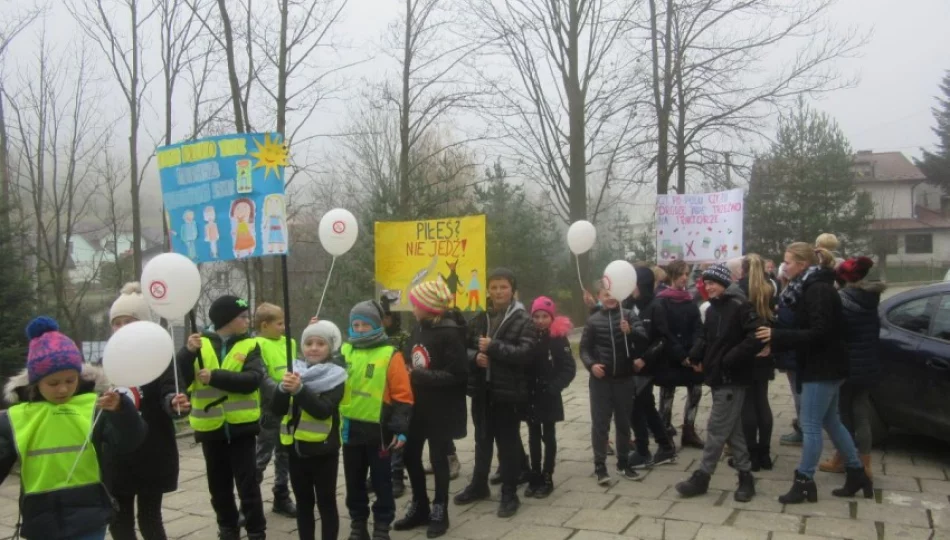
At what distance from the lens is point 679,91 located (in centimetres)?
1638

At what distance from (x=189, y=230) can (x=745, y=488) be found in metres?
4.56

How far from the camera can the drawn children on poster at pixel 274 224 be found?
501 centimetres

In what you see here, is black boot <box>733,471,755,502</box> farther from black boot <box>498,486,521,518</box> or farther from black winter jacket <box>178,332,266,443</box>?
black winter jacket <box>178,332,266,443</box>

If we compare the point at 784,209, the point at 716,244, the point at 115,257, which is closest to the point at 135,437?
the point at 716,244

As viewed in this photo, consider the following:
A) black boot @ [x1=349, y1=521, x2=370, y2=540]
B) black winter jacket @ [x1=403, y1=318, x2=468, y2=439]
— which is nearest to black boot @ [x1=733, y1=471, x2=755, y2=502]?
black winter jacket @ [x1=403, y1=318, x2=468, y2=439]

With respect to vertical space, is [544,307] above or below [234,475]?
above

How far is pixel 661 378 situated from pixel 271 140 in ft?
13.1

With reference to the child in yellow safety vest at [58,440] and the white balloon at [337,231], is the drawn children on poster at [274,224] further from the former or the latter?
the child in yellow safety vest at [58,440]

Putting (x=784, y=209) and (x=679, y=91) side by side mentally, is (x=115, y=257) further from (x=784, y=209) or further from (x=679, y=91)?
(x=784, y=209)

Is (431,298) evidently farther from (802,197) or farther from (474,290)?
(802,197)

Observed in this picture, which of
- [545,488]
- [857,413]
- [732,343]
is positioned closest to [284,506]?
[545,488]

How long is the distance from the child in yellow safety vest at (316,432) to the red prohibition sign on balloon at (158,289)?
2.88 feet

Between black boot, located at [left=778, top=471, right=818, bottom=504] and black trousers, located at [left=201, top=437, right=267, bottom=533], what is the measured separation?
3.74 metres

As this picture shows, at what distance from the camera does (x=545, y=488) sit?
6.04 m
